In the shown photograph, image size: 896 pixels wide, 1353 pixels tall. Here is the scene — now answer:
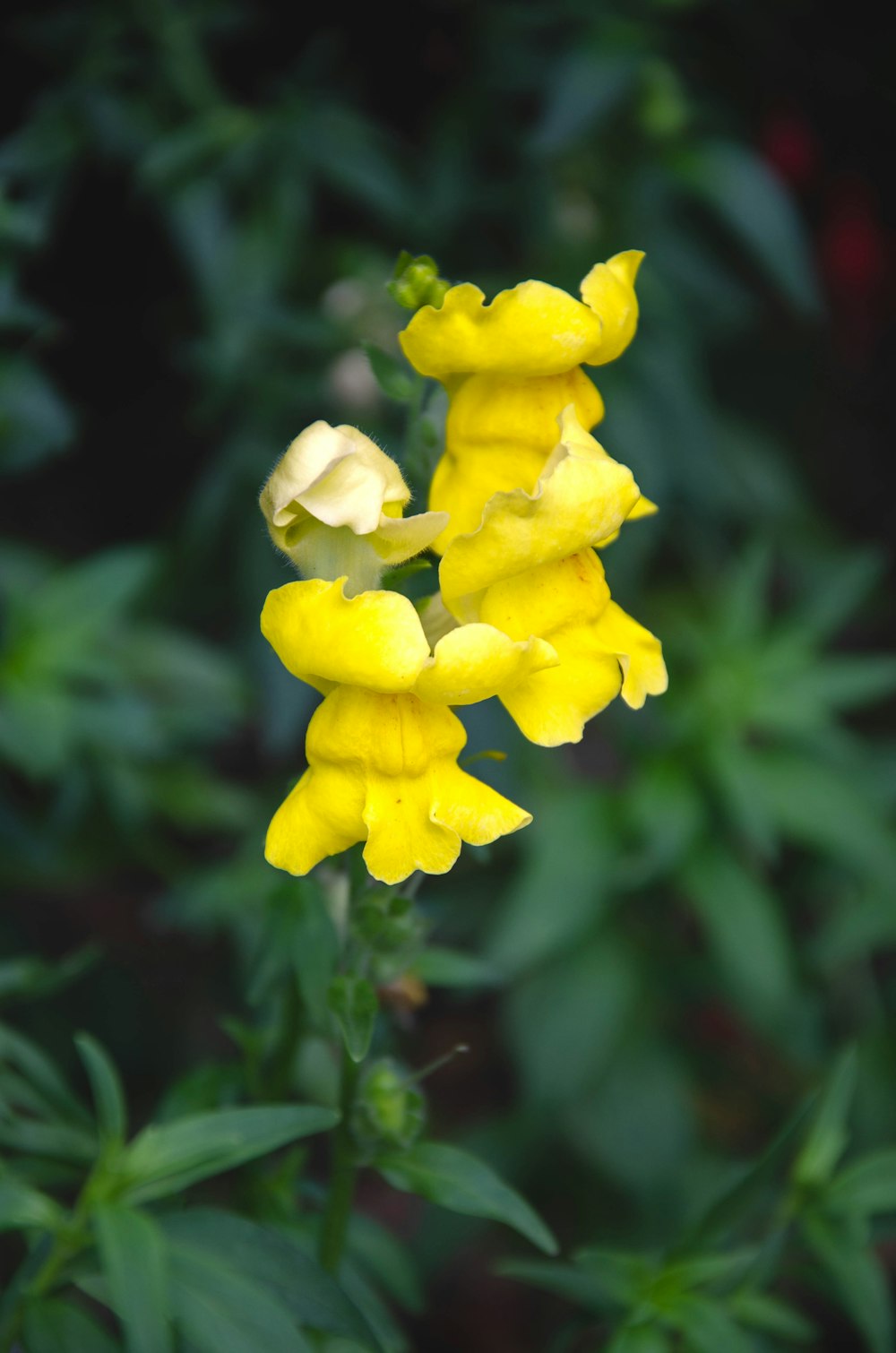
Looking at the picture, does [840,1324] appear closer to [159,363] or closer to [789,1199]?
[789,1199]

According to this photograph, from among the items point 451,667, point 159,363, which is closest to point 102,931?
point 159,363

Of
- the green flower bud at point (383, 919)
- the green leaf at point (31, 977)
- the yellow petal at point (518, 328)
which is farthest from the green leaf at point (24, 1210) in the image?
the yellow petal at point (518, 328)

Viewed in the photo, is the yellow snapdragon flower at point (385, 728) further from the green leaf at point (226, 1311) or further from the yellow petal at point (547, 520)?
the green leaf at point (226, 1311)

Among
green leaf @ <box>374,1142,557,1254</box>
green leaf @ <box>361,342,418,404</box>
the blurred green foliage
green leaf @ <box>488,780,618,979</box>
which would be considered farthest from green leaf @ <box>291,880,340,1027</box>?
green leaf @ <box>488,780,618,979</box>

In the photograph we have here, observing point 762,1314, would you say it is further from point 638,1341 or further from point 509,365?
point 509,365

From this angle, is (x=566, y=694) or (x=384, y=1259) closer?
(x=566, y=694)

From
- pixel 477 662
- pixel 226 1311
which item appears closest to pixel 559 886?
pixel 226 1311

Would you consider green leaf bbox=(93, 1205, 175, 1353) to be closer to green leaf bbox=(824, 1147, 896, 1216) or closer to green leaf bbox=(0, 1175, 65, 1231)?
green leaf bbox=(0, 1175, 65, 1231)
